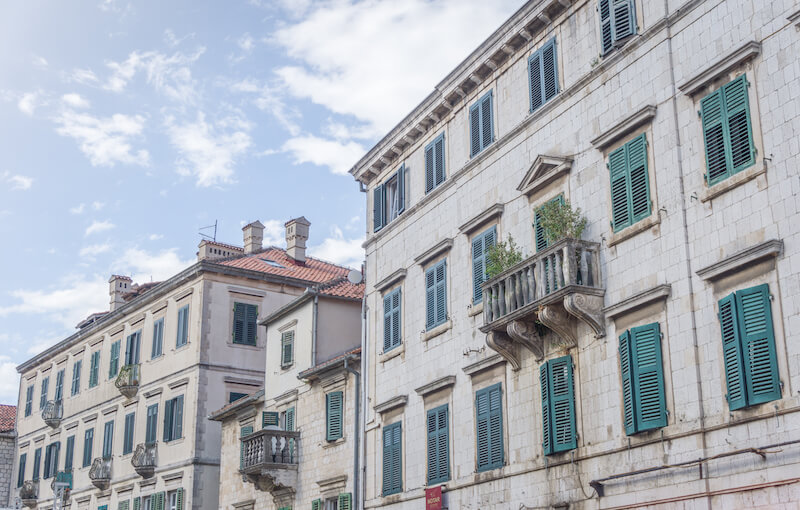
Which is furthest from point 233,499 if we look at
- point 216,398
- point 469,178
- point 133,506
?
point 469,178

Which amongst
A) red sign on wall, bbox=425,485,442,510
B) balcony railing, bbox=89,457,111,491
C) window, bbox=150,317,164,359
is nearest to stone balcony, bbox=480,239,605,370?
red sign on wall, bbox=425,485,442,510

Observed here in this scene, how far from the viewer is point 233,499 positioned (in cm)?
3672

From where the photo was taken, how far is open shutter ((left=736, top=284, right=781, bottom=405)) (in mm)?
16078

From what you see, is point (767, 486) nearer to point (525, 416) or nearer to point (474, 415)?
point (525, 416)

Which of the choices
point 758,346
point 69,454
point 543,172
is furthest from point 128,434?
point 758,346

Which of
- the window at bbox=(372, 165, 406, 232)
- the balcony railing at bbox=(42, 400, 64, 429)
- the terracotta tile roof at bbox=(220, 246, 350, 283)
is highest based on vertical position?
the terracotta tile roof at bbox=(220, 246, 350, 283)

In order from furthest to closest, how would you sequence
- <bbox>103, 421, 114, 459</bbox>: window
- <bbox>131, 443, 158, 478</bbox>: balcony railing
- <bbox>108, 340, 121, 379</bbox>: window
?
<bbox>108, 340, 121, 379</bbox>: window, <bbox>103, 421, 114, 459</bbox>: window, <bbox>131, 443, 158, 478</bbox>: balcony railing

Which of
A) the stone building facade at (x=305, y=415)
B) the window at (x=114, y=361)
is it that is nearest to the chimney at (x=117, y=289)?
the window at (x=114, y=361)

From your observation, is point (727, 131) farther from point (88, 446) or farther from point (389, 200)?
point (88, 446)

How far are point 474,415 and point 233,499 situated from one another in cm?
1548

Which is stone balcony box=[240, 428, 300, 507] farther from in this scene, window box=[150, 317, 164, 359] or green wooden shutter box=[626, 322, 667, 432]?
green wooden shutter box=[626, 322, 667, 432]

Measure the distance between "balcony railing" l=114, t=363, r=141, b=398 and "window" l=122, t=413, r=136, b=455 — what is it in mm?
964

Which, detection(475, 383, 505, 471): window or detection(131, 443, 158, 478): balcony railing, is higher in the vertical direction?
detection(131, 443, 158, 478): balcony railing

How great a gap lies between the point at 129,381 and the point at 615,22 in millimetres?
31193
